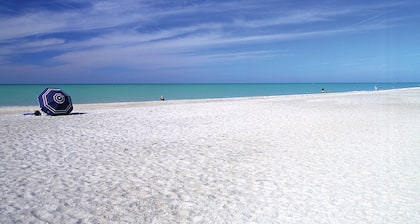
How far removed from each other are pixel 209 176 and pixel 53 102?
11.6 meters

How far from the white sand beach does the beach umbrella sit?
14.9 ft

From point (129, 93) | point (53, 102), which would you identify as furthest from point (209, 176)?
point (129, 93)

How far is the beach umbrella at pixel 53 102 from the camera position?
565 inches

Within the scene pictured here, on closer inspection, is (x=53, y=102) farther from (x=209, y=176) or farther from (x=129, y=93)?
(x=129, y=93)

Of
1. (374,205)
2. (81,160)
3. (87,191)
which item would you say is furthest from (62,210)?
(374,205)

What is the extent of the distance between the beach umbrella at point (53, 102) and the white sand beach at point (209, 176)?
14.9 ft

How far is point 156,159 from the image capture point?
→ 6.86 metres

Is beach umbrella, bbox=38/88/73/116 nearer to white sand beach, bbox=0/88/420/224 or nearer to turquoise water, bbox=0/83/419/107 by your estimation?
white sand beach, bbox=0/88/420/224

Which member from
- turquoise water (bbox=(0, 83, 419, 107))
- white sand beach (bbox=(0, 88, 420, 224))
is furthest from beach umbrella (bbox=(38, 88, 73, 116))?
turquoise water (bbox=(0, 83, 419, 107))

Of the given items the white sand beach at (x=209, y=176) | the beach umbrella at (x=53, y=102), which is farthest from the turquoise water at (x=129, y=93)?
the white sand beach at (x=209, y=176)

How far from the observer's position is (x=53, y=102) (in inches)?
567

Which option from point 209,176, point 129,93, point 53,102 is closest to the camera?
point 209,176

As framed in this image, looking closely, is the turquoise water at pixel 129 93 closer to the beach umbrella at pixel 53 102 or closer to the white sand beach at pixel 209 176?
the beach umbrella at pixel 53 102

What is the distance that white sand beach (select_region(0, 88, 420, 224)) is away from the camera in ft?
13.6
